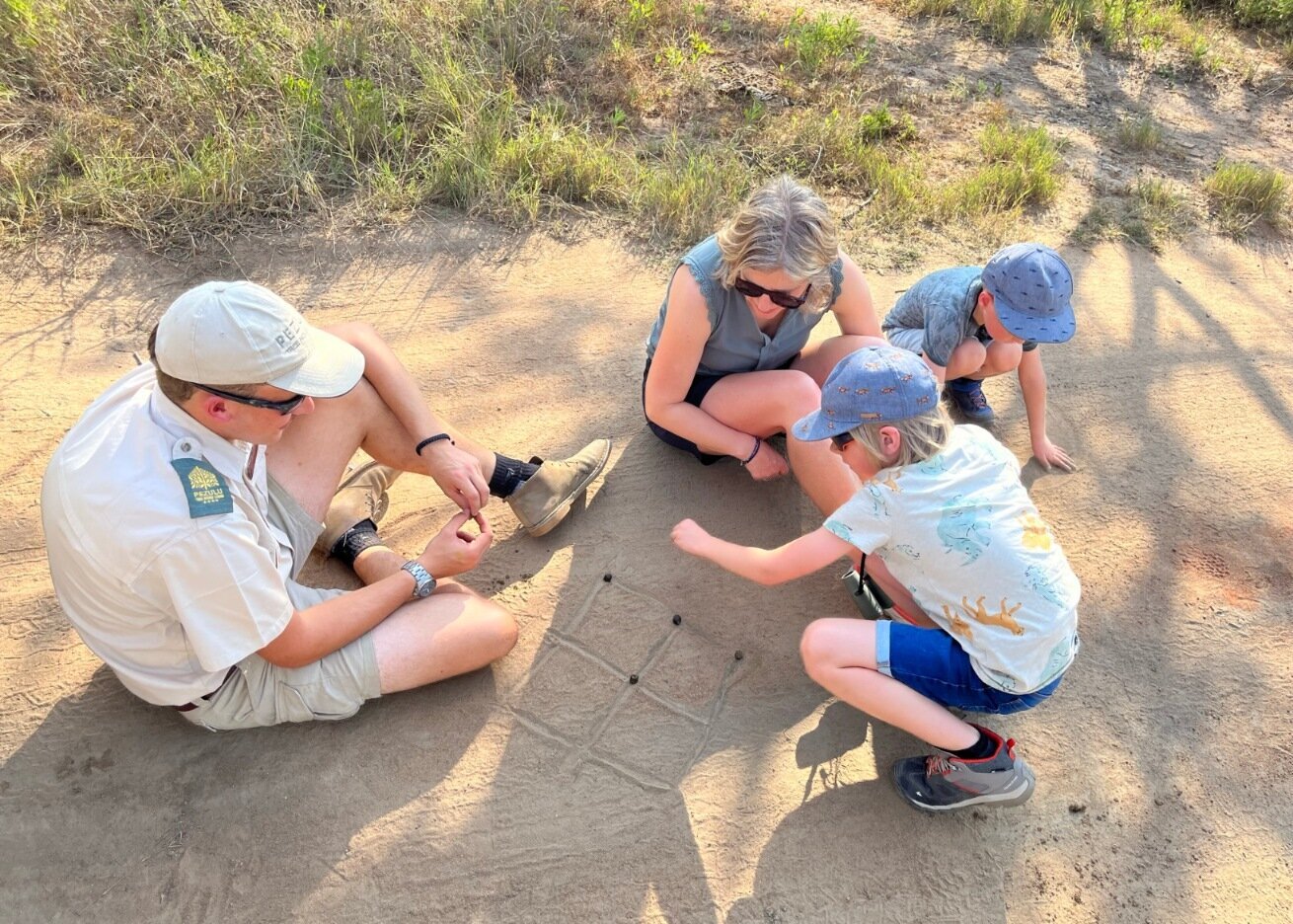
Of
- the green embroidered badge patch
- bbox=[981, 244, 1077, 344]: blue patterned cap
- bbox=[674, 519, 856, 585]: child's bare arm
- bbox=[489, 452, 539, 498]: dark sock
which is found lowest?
bbox=[489, 452, 539, 498]: dark sock

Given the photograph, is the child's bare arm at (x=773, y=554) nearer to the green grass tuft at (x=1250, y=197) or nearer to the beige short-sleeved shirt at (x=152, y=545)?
the beige short-sleeved shirt at (x=152, y=545)

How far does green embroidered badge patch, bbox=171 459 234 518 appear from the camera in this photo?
1940mm

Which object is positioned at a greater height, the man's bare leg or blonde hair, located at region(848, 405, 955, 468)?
blonde hair, located at region(848, 405, 955, 468)

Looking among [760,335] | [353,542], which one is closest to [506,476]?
[353,542]

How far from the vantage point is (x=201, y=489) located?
196 cm

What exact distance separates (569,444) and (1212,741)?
2.15 meters

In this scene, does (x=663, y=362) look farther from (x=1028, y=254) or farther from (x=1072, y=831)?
(x=1072, y=831)

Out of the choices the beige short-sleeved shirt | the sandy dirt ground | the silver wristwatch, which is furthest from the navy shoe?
the beige short-sleeved shirt

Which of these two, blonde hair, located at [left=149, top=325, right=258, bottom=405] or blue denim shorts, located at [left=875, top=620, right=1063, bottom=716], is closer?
blonde hair, located at [left=149, top=325, right=258, bottom=405]

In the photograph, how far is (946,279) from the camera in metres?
3.22

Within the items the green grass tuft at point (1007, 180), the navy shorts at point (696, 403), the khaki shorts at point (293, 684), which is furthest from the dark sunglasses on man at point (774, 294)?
the green grass tuft at point (1007, 180)

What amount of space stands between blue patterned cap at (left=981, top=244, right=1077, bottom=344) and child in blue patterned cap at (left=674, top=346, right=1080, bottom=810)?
2.48 ft

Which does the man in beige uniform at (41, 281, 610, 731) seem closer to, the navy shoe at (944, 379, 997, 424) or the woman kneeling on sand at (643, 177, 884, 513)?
the woman kneeling on sand at (643, 177, 884, 513)

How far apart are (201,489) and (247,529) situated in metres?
0.13
